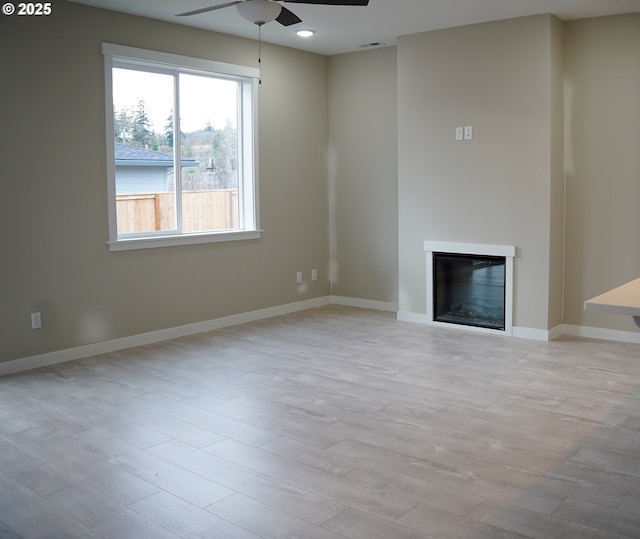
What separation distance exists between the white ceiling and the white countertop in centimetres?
300

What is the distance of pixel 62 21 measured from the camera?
4.82 m

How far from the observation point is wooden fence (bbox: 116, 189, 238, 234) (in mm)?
5445

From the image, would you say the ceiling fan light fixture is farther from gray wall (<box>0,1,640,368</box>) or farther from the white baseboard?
the white baseboard

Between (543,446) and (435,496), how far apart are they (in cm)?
81

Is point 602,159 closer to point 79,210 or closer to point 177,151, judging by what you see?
point 177,151

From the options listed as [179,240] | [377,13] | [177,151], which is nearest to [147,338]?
[179,240]

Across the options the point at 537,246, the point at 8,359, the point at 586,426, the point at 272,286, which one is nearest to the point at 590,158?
the point at 537,246

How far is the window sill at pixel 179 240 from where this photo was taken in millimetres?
5301

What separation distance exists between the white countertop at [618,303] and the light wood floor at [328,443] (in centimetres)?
84

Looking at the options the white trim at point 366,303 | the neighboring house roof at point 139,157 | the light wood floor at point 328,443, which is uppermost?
the neighboring house roof at point 139,157

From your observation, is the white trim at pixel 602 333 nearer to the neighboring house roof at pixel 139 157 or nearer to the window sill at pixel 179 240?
the window sill at pixel 179 240

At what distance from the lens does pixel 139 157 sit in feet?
18.0

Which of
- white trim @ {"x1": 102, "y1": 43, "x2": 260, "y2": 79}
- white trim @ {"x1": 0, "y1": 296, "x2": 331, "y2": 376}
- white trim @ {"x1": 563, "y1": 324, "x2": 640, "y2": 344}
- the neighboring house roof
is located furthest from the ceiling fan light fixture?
white trim @ {"x1": 563, "y1": 324, "x2": 640, "y2": 344}

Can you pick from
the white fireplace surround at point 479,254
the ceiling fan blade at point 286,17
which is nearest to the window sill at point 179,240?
the white fireplace surround at point 479,254
